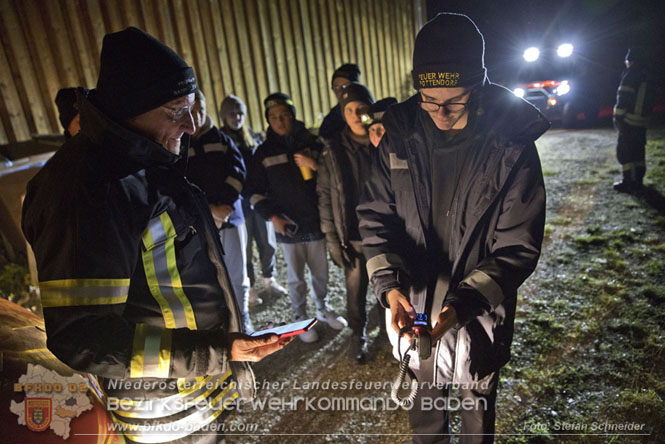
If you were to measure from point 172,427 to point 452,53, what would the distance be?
1.99 m

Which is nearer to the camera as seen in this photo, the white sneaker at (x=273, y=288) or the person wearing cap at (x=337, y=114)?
the person wearing cap at (x=337, y=114)

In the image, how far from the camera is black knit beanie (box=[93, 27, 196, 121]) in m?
1.19

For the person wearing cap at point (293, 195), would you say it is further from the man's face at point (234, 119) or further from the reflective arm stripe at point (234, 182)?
the man's face at point (234, 119)

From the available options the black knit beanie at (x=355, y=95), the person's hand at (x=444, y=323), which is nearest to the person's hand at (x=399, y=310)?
the person's hand at (x=444, y=323)

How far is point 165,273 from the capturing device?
137 centimetres

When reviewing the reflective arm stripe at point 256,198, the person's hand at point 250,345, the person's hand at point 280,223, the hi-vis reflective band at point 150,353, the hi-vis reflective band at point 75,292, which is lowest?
the person's hand at point 280,223

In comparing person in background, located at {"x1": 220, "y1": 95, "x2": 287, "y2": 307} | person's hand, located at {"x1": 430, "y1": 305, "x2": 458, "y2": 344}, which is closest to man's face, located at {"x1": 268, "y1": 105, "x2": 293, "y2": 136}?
person in background, located at {"x1": 220, "y1": 95, "x2": 287, "y2": 307}

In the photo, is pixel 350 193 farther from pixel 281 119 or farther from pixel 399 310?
pixel 399 310

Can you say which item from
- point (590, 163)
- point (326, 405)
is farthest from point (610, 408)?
point (590, 163)

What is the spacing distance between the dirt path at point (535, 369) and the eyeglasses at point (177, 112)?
2.29 m

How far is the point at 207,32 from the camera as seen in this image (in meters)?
6.84

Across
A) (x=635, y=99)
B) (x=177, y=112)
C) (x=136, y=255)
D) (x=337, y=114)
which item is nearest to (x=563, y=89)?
(x=635, y=99)

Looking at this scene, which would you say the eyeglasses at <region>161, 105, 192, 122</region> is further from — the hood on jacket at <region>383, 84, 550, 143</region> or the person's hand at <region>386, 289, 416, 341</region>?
the person's hand at <region>386, 289, 416, 341</region>

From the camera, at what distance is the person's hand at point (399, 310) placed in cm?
168
